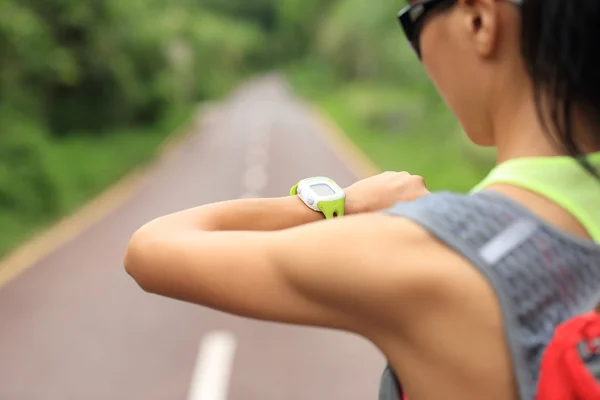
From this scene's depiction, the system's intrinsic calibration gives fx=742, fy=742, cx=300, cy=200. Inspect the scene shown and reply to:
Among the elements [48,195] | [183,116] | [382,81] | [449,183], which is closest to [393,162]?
[449,183]

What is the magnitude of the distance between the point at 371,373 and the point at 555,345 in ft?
11.6

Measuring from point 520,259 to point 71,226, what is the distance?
7.68 meters

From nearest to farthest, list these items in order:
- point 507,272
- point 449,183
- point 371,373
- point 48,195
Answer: point 507,272 < point 371,373 < point 449,183 < point 48,195

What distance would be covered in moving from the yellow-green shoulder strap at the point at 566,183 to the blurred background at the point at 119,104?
0.33 metres

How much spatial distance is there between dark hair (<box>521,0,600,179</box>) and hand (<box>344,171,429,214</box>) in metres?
0.19

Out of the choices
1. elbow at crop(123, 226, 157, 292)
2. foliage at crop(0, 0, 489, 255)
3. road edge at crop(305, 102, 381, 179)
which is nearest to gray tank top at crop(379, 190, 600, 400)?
elbow at crop(123, 226, 157, 292)

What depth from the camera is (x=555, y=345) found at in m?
0.61

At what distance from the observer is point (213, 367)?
416 centimetres

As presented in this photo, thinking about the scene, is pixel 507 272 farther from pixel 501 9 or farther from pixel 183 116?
pixel 183 116

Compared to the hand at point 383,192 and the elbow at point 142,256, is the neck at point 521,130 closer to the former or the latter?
the hand at point 383,192

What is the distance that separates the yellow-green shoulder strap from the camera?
0.65 m

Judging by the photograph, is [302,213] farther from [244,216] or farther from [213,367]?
[213,367]

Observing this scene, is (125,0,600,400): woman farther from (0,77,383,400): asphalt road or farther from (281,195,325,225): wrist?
(0,77,383,400): asphalt road

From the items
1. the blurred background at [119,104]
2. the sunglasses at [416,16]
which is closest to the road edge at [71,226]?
the blurred background at [119,104]
